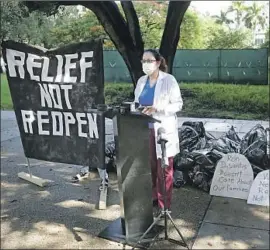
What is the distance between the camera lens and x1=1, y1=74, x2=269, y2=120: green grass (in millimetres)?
10305

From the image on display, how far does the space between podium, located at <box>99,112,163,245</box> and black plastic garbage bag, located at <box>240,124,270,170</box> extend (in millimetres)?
1733

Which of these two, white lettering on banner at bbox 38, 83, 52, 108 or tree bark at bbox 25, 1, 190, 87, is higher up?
tree bark at bbox 25, 1, 190, 87

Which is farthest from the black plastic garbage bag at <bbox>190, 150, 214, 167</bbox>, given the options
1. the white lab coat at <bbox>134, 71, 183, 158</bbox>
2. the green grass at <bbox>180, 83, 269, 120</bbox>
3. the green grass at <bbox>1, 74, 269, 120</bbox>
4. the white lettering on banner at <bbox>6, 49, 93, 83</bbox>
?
the green grass at <bbox>180, 83, 269, 120</bbox>

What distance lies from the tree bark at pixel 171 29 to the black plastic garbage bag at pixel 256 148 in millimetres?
1487

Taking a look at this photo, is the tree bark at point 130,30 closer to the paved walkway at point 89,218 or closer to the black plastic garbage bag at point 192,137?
the black plastic garbage bag at point 192,137

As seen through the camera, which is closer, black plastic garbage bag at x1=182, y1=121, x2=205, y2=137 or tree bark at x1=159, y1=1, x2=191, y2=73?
tree bark at x1=159, y1=1, x2=191, y2=73

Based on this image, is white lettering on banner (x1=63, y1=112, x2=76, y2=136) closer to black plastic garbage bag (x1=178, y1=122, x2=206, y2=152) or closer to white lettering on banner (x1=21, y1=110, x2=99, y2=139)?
white lettering on banner (x1=21, y1=110, x2=99, y2=139)

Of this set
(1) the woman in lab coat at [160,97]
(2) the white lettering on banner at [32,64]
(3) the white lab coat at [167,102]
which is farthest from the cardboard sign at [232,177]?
(2) the white lettering on banner at [32,64]

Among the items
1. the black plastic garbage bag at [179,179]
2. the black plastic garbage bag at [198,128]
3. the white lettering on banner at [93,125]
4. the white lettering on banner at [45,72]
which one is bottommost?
the black plastic garbage bag at [179,179]

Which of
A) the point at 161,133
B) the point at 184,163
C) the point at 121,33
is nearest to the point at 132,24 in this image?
the point at 121,33

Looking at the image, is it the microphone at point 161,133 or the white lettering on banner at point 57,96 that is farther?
the white lettering on banner at point 57,96

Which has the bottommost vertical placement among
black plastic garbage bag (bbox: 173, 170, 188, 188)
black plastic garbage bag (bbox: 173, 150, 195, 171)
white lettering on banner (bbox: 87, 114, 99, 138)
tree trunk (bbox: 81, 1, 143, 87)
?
black plastic garbage bag (bbox: 173, 170, 188, 188)

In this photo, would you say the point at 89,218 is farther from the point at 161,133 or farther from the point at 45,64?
the point at 45,64

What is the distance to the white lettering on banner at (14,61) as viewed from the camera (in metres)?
4.30
